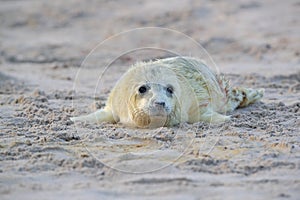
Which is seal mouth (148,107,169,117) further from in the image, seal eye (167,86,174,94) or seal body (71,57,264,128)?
seal eye (167,86,174,94)

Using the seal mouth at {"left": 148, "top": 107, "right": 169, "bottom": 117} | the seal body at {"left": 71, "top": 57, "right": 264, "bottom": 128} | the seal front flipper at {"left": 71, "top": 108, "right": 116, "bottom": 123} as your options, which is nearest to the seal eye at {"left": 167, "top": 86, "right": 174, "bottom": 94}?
the seal body at {"left": 71, "top": 57, "right": 264, "bottom": 128}

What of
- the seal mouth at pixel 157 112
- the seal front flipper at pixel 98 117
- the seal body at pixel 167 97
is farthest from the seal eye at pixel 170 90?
the seal front flipper at pixel 98 117

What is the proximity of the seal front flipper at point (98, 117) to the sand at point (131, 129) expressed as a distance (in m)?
0.15

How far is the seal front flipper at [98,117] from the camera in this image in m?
6.13

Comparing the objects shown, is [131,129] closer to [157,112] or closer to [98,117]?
[157,112]

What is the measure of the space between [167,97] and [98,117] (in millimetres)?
736

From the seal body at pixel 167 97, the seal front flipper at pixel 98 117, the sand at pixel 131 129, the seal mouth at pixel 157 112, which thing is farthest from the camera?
the seal front flipper at pixel 98 117

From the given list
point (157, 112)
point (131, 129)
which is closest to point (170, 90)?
point (157, 112)

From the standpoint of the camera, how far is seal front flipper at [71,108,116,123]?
613 cm

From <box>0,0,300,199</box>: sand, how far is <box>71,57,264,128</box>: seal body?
5.8 inches

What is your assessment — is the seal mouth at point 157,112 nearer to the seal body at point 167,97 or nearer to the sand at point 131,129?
the seal body at point 167,97

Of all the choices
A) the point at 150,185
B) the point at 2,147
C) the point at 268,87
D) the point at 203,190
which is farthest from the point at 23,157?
the point at 268,87

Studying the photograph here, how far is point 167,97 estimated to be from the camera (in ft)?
19.2

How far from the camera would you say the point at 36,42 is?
36.6ft
